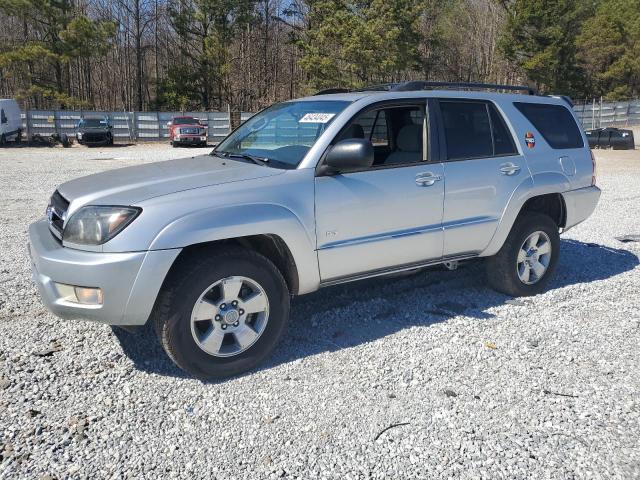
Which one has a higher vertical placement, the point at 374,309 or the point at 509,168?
the point at 509,168

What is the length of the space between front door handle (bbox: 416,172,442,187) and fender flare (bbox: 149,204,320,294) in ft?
3.45

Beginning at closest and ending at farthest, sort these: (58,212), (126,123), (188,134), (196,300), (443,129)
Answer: (196,300) → (58,212) → (443,129) → (188,134) → (126,123)

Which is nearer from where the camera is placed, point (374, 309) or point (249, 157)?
point (249, 157)

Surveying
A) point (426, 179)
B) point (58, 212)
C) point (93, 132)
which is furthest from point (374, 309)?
point (93, 132)

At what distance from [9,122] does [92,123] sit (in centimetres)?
392

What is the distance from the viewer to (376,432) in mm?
3027

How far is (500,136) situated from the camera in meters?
4.91

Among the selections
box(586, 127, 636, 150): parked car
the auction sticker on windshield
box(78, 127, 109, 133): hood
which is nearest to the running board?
the auction sticker on windshield

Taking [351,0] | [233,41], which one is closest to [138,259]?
[351,0]

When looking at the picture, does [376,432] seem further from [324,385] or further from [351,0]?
[351,0]

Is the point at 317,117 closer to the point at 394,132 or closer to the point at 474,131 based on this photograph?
the point at 394,132

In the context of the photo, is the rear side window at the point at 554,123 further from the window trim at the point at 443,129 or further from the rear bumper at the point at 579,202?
the rear bumper at the point at 579,202

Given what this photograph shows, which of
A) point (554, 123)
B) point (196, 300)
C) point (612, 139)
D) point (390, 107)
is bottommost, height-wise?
point (196, 300)

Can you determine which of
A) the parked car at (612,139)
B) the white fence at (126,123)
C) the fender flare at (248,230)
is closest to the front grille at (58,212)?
the fender flare at (248,230)
